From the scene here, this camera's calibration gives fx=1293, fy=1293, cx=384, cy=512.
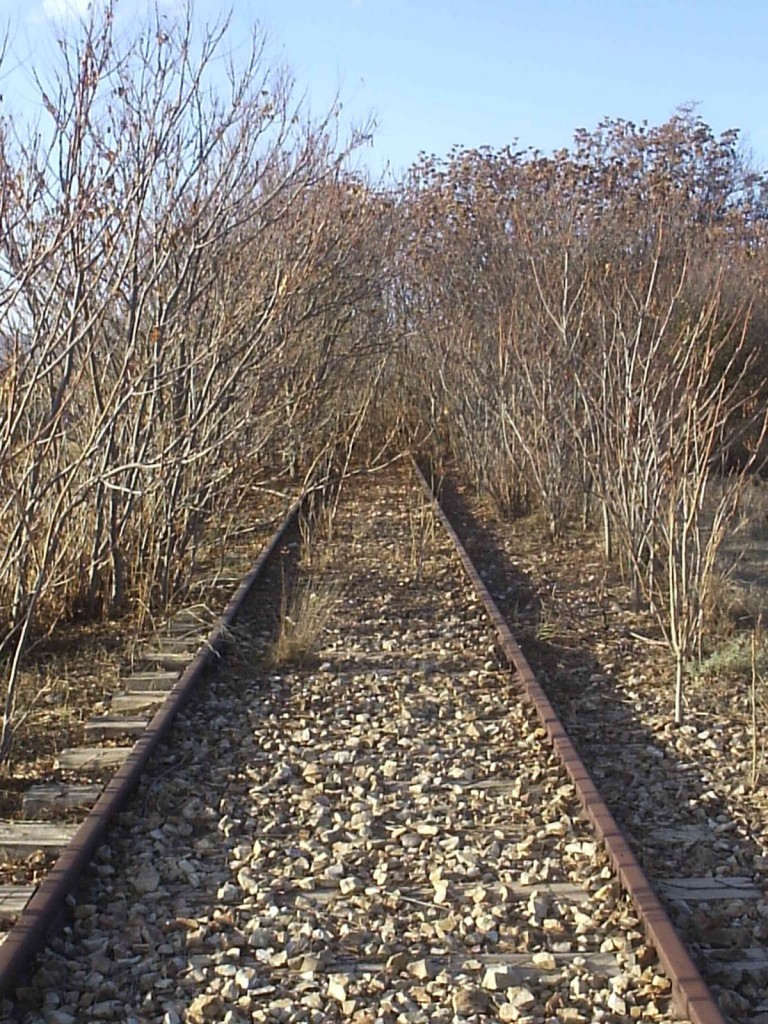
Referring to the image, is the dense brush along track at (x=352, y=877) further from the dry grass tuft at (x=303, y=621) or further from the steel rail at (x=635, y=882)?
the dry grass tuft at (x=303, y=621)

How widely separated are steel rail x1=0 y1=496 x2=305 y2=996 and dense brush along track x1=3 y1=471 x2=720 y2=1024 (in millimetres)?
64

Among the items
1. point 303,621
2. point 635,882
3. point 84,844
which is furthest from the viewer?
point 303,621

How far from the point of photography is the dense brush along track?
3631 millimetres

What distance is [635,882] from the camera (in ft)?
13.5

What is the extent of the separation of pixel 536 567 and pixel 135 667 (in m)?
4.62

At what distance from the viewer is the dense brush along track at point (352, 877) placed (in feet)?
11.9

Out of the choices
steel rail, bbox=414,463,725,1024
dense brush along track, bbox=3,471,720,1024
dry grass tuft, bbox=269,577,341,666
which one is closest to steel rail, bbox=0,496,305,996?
dense brush along track, bbox=3,471,720,1024

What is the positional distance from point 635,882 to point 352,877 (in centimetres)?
98

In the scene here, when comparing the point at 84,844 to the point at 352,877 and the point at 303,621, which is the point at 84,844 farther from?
the point at 303,621

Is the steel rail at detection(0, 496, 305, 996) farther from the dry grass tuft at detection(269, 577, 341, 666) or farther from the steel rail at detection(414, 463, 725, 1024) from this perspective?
the steel rail at detection(414, 463, 725, 1024)

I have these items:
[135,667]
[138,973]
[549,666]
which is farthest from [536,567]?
[138,973]

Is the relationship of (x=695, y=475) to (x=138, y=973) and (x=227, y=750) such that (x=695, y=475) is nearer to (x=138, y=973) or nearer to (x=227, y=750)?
(x=227, y=750)

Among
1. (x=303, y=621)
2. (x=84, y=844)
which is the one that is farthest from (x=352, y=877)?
(x=303, y=621)

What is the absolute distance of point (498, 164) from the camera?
70.5 feet
